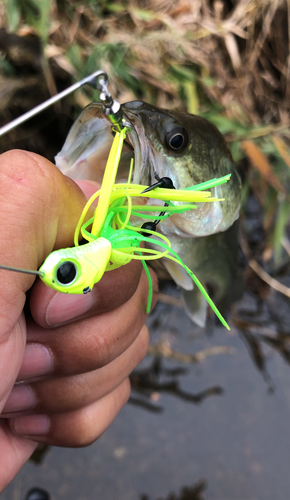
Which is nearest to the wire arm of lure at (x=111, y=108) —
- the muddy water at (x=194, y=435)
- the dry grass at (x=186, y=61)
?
the dry grass at (x=186, y=61)

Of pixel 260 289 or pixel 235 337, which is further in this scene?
pixel 260 289

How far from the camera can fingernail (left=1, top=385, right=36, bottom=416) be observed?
62cm

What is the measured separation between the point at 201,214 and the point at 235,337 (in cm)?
103

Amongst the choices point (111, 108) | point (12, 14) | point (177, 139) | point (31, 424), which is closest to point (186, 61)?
point (12, 14)

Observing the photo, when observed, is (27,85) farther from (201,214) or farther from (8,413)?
(8,413)

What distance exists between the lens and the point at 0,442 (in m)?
0.68

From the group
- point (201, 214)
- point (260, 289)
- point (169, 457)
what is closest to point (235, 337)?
point (260, 289)

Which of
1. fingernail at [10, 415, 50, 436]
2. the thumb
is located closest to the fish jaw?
the thumb

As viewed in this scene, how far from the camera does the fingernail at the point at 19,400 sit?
0.62 metres

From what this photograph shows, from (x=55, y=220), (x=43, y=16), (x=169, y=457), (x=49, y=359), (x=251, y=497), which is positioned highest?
(x=43, y=16)

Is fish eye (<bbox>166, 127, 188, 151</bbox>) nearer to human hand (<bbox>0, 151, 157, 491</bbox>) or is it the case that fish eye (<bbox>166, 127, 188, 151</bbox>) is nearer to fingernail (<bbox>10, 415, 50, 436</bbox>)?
human hand (<bbox>0, 151, 157, 491</bbox>)

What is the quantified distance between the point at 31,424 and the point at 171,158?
23.9 inches

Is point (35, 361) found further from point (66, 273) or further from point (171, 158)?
point (171, 158)

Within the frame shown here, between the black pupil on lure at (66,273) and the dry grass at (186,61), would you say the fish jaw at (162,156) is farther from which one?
the dry grass at (186,61)
